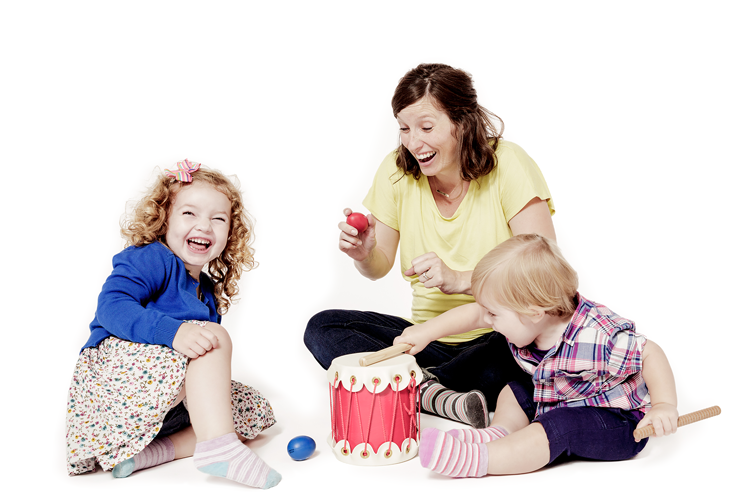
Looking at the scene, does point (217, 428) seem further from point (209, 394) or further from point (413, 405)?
point (413, 405)

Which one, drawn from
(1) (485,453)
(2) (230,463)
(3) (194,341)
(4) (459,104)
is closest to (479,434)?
(1) (485,453)

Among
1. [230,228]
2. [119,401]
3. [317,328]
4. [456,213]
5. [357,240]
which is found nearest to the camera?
[119,401]

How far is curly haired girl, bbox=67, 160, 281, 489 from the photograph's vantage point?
74.4 inches

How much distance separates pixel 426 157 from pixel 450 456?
1.05m

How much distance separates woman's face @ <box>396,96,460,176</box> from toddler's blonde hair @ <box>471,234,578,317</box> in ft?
2.02

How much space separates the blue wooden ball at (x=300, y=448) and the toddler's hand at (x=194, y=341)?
0.38 metres

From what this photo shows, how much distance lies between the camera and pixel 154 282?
2.06 m

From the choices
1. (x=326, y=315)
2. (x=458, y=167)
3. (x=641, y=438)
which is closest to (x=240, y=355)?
(x=326, y=315)

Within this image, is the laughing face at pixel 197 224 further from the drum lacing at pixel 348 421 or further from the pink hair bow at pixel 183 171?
the drum lacing at pixel 348 421

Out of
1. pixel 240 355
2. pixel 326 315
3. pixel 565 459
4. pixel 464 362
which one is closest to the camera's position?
pixel 565 459

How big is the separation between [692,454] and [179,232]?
5.27 feet

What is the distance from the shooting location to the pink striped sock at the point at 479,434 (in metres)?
1.98

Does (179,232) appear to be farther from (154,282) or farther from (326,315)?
(326,315)

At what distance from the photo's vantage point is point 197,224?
2.17 meters
